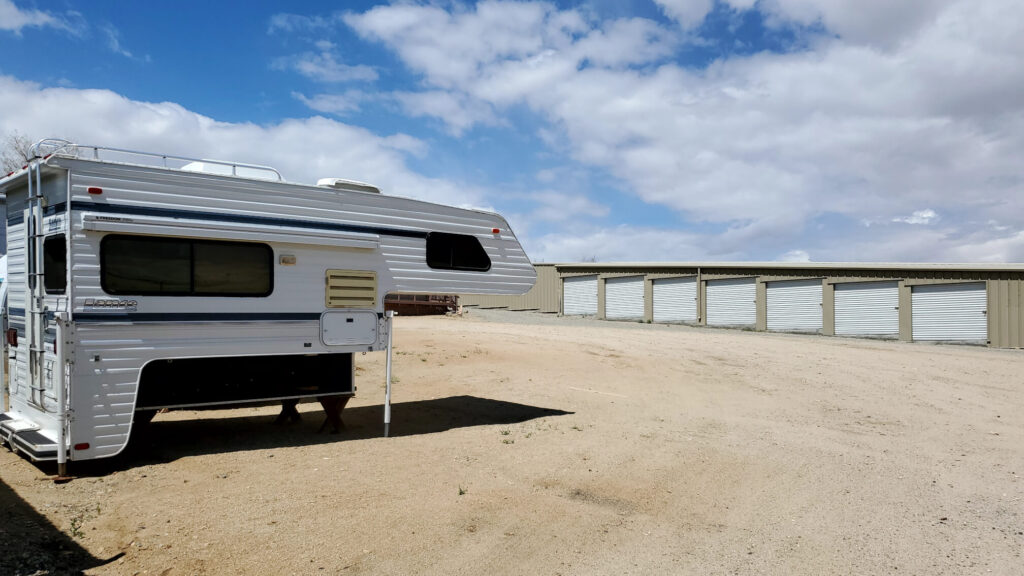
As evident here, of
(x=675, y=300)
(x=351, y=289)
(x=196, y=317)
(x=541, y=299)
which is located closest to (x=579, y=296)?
(x=541, y=299)

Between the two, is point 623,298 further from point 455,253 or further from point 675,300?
→ point 455,253

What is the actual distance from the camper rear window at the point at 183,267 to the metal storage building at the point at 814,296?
25361 mm

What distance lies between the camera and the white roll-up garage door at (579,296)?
116ft

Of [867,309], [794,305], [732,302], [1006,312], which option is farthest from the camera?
[732,302]

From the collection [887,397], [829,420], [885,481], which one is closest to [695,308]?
[887,397]

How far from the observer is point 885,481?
23.4 ft

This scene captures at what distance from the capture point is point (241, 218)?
7559 mm

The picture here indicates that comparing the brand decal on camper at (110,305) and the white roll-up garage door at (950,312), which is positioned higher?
the brand decal on camper at (110,305)

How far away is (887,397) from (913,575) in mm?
9085

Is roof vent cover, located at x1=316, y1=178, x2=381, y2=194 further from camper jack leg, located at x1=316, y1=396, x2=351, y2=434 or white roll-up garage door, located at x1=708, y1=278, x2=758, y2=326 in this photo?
white roll-up garage door, located at x1=708, y1=278, x2=758, y2=326

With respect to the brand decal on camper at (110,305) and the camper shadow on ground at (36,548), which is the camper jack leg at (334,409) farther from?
the camper shadow on ground at (36,548)

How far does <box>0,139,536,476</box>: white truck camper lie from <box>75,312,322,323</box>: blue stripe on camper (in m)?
0.01

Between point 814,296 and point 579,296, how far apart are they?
11.9 metres

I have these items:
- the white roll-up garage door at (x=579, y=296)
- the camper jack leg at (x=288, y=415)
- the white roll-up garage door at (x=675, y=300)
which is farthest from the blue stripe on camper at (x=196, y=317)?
the white roll-up garage door at (x=579, y=296)
